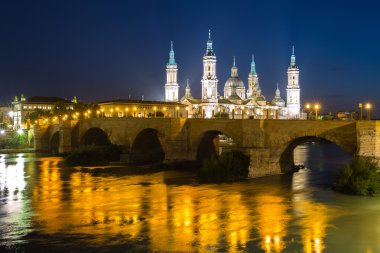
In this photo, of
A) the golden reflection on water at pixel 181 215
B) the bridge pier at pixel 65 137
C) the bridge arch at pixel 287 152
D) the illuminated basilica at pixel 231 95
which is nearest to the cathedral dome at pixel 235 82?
the illuminated basilica at pixel 231 95

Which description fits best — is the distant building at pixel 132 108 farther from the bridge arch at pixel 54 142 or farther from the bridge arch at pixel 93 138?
the bridge arch at pixel 93 138

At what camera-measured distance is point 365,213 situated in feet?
71.7

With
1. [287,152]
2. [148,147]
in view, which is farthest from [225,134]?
[148,147]

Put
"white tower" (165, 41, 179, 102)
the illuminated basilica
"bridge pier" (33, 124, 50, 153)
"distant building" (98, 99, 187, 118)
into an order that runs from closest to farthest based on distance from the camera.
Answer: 1. "bridge pier" (33, 124, 50, 153)
2. "distant building" (98, 99, 187, 118)
3. the illuminated basilica
4. "white tower" (165, 41, 179, 102)

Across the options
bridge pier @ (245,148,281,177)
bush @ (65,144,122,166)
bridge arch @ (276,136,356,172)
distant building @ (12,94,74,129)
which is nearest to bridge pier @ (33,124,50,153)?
bush @ (65,144,122,166)

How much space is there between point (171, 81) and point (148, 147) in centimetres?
7775

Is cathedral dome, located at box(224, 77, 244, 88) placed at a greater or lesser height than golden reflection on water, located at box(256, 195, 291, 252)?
greater

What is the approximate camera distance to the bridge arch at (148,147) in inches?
1852

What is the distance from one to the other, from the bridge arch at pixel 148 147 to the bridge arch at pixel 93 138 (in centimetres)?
963

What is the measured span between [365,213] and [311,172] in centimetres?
1541

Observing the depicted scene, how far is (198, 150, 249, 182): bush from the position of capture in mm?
32031

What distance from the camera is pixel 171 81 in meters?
125

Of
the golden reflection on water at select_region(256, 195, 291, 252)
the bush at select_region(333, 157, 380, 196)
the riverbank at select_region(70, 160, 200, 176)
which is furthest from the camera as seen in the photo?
Answer: the riverbank at select_region(70, 160, 200, 176)

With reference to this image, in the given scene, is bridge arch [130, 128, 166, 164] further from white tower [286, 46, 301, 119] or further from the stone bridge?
white tower [286, 46, 301, 119]
